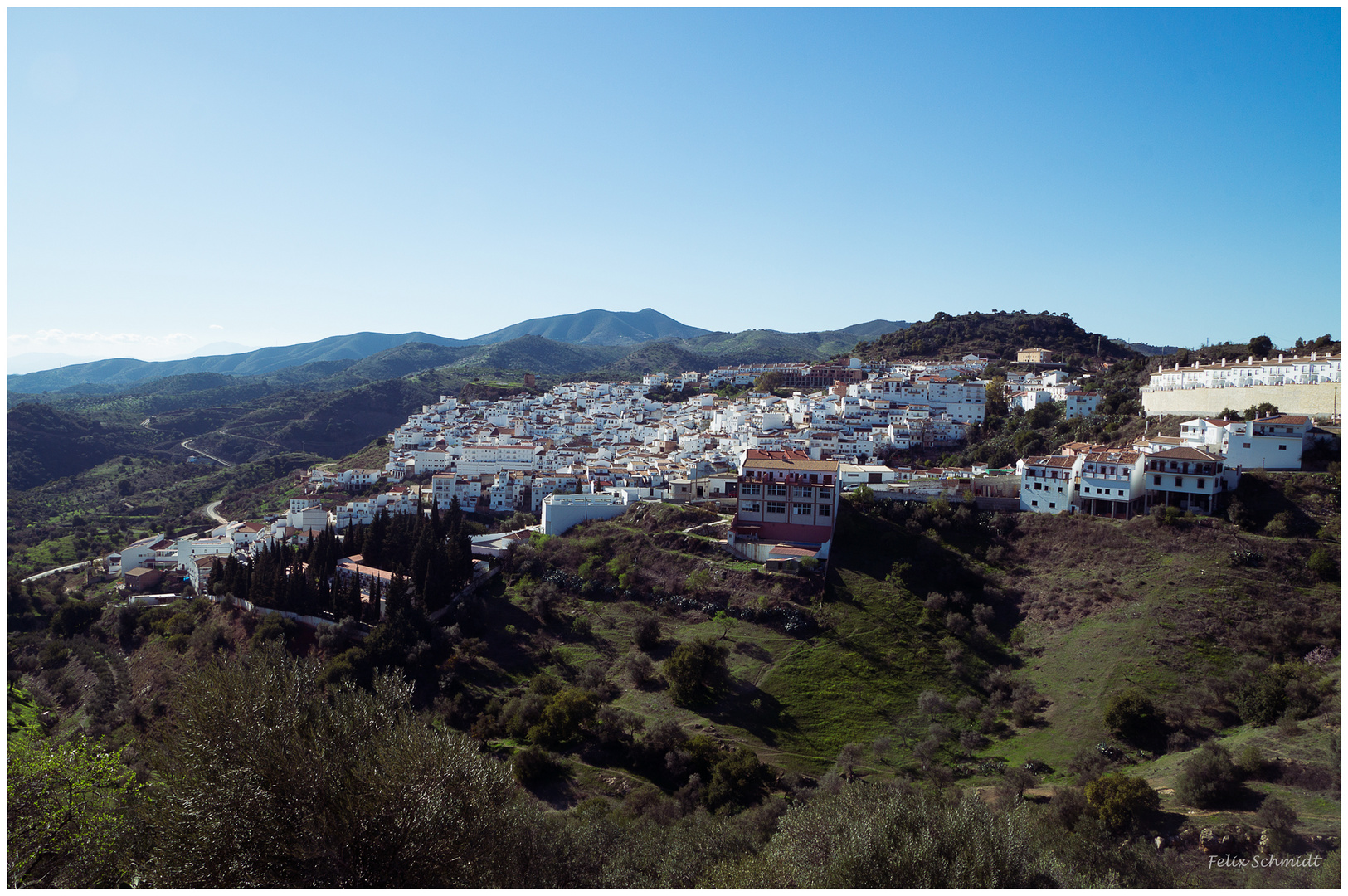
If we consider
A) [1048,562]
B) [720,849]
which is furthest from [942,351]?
[720,849]

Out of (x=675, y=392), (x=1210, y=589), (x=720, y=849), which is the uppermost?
(x=675, y=392)

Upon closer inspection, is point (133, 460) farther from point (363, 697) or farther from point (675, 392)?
point (363, 697)

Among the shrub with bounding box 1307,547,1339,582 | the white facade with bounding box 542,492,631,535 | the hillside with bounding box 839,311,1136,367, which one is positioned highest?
the hillside with bounding box 839,311,1136,367

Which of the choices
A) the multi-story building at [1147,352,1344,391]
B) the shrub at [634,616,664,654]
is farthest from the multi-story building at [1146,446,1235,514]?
the shrub at [634,616,664,654]

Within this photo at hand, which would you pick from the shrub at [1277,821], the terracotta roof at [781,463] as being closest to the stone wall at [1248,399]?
the terracotta roof at [781,463]

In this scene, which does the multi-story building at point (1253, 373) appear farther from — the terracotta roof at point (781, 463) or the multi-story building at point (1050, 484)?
the terracotta roof at point (781, 463)

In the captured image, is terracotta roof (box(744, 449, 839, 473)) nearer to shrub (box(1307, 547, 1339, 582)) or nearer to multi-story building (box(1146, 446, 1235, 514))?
multi-story building (box(1146, 446, 1235, 514))
